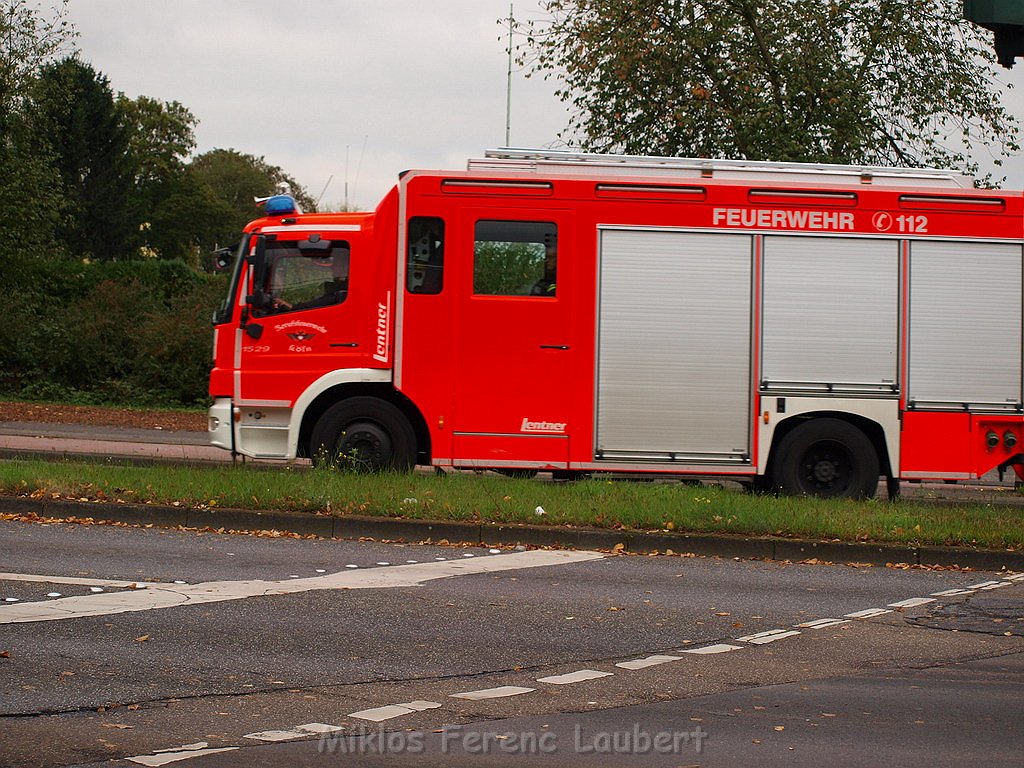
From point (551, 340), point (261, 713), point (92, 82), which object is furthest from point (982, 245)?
point (92, 82)

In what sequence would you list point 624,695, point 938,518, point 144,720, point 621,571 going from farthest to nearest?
point 938,518 → point 621,571 → point 624,695 → point 144,720

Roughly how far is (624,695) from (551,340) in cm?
784

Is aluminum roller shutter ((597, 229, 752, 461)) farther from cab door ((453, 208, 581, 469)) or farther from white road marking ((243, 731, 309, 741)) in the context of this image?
white road marking ((243, 731, 309, 741))

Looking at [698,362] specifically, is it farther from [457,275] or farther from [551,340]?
[457,275]

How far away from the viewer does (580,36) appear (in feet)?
76.3

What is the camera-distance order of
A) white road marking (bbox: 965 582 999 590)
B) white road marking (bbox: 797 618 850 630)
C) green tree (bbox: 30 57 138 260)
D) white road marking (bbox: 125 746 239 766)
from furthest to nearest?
green tree (bbox: 30 57 138 260) → white road marking (bbox: 965 582 999 590) → white road marking (bbox: 797 618 850 630) → white road marking (bbox: 125 746 239 766)

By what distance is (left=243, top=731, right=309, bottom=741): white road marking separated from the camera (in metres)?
5.23

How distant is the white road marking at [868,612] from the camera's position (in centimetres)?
820

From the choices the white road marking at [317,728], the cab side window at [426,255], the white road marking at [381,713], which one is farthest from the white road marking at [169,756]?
the cab side window at [426,255]

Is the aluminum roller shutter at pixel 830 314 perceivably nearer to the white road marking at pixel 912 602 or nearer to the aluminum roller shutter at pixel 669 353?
the aluminum roller shutter at pixel 669 353

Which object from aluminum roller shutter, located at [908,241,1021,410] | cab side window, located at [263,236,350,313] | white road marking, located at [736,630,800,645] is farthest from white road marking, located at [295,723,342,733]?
aluminum roller shutter, located at [908,241,1021,410]

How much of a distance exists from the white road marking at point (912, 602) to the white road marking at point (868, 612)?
0.58 ft

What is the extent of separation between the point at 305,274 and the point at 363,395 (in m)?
1.37

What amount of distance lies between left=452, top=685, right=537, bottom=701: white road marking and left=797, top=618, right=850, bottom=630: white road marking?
228cm
